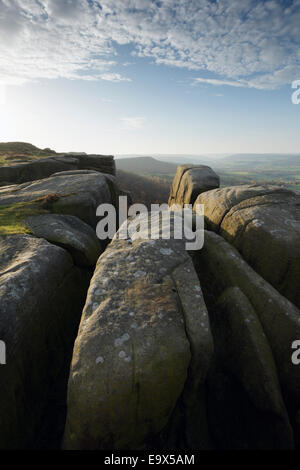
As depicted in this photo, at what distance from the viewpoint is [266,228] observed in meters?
7.68

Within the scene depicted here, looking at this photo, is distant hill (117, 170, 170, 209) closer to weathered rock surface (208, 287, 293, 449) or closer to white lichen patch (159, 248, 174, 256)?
white lichen patch (159, 248, 174, 256)

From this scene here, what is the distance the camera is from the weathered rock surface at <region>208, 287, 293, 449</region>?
17.3 feet

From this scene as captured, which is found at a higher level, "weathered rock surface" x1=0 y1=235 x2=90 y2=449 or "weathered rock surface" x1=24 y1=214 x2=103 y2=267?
"weathered rock surface" x1=24 y1=214 x2=103 y2=267

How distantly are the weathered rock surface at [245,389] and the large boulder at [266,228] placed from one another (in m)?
1.94

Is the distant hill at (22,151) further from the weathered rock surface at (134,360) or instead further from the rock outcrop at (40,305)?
the weathered rock surface at (134,360)

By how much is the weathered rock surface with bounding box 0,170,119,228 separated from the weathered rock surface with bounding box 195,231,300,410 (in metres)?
5.78

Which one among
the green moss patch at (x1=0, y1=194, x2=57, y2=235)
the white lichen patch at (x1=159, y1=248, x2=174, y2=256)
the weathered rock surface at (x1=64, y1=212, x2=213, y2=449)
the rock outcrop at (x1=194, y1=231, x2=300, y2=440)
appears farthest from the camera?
the green moss patch at (x1=0, y1=194, x2=57, y2=235)

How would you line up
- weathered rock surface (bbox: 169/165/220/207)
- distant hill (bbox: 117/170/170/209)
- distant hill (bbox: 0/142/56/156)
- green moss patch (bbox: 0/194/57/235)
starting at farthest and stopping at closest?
distant hill (bbox: 117/170/170/209) → distant hill (bbox: 0/142/56/156) → weathered rock surface (bbox: 169/165/220/207) → green moss patch (bbox: 0/194/57/235)

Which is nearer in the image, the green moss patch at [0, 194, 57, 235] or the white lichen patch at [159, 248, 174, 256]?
the white lichen patch at [159, 248, 174, 256]

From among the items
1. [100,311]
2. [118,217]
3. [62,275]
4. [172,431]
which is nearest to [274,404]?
[172,431]

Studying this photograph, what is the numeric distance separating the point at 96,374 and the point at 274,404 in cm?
426

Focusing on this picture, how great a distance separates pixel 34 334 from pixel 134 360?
275 cm

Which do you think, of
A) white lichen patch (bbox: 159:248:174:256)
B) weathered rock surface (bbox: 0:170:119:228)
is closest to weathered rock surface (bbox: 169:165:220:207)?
weathered rock surface (bbox: 0:170:119:228)

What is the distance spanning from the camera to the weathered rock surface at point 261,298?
5.79m
